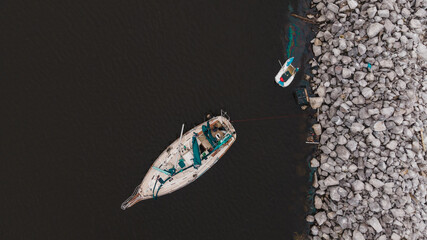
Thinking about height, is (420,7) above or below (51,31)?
below

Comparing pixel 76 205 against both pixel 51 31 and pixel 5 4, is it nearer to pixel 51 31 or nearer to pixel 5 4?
pixel 51 31

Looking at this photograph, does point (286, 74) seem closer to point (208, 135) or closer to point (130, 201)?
point (208, 135)

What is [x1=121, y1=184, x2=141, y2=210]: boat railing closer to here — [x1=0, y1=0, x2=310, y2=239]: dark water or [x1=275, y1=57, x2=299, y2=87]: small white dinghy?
[x1=0, y1=0, x2=310, y2=239]: dark water

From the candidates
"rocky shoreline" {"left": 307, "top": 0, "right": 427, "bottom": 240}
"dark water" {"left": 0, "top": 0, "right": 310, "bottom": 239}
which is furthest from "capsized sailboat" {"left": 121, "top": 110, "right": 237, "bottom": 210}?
"rocky shoreline" {"left": 307, "top": 0, "right": 427, "bottom": 240}

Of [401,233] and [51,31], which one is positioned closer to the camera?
[401,233]

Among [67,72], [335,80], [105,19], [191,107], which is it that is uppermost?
[105,19]

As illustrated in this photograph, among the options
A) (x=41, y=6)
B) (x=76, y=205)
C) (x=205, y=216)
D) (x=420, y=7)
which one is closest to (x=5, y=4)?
(x=41, y=6)

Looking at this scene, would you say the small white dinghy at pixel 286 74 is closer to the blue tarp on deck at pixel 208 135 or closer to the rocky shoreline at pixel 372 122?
the rocky shoreline at pixel 372 122

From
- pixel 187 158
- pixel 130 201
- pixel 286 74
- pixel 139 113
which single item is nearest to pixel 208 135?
pixel 187 158

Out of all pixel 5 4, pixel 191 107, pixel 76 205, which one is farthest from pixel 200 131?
pixel 5 4
